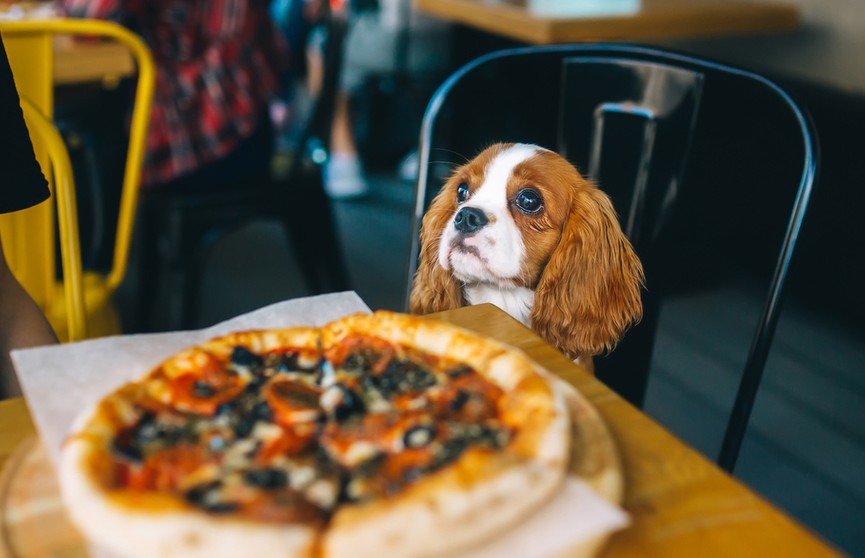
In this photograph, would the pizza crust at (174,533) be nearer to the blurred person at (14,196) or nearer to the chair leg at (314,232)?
the blurred person at (14,196)

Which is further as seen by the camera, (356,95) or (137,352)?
(356,95)

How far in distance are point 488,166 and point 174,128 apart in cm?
165

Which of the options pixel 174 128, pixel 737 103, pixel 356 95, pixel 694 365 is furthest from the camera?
pixel 356 95

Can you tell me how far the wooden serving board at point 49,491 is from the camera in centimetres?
62

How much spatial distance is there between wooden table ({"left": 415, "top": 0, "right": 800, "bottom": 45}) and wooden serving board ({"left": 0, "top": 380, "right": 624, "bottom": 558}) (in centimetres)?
251

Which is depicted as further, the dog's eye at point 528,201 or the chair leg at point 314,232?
the chair leg at point 314,232

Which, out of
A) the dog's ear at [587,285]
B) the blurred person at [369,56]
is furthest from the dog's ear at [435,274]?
the blurred person at [369,56]

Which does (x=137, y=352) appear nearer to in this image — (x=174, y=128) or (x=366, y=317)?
(x=366, y=317)

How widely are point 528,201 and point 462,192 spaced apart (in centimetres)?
10

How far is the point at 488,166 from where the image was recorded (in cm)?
112

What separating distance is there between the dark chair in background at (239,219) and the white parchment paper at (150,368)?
1.59 meters

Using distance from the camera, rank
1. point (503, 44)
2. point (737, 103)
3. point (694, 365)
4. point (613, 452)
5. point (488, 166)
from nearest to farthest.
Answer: point (613, 452)
point (488, 166)
point (694, 365)
point (737, 103)
point (503, 44)

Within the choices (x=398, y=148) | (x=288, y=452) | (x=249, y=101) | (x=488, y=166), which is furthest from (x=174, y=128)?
(x=398, y=148)

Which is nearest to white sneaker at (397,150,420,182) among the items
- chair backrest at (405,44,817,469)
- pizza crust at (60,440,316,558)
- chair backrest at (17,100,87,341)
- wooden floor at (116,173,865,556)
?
wooden floor at (116,173,865,556)
